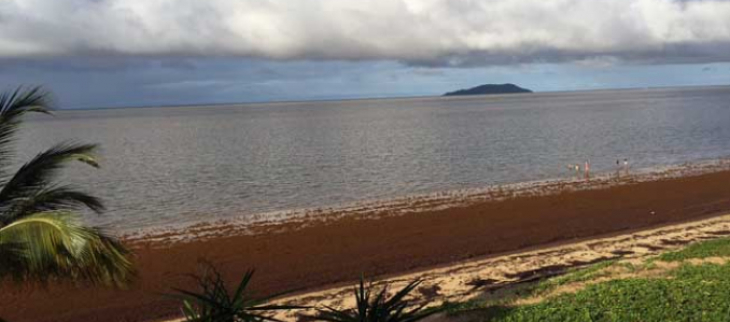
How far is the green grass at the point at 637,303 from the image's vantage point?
1000cm

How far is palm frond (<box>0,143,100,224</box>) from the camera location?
8.22 meters

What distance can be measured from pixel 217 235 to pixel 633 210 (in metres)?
16.6

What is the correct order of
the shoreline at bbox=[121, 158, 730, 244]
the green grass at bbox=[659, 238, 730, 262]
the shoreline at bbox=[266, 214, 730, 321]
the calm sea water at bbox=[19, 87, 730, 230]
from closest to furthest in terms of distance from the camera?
the shoreline at bbox=[266, 214, 730, 321] < the green grass at bbox=[659, 238, 730, 262] < the shoreline at bbox=[121, 158, 730, 244] < the calm sea water at bbox=[19, 87, 730, 230]

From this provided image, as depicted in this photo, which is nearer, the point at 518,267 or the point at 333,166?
the point at 518,267

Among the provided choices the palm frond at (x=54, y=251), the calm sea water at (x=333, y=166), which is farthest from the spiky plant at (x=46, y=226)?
the calm sea water at (x=333, y=166)

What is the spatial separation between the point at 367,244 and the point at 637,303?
10725 millimetres

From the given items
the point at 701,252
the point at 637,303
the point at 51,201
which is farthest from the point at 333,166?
the point at 51,201

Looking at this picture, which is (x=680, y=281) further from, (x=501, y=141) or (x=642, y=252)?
(x=501, y=141)

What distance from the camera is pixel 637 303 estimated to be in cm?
1063

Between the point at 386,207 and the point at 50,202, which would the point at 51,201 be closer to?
the point at 50,202

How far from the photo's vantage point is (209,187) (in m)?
37.0

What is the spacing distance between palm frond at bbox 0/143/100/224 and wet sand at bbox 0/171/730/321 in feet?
15.9

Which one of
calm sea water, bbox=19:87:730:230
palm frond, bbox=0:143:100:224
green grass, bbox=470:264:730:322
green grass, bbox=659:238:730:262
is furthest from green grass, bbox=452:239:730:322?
calm sea water, bbox=19:87:730:230

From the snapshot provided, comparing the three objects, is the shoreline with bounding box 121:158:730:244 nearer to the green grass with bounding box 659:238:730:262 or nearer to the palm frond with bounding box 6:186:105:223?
the green grass with bounding box 659:238:730:262
